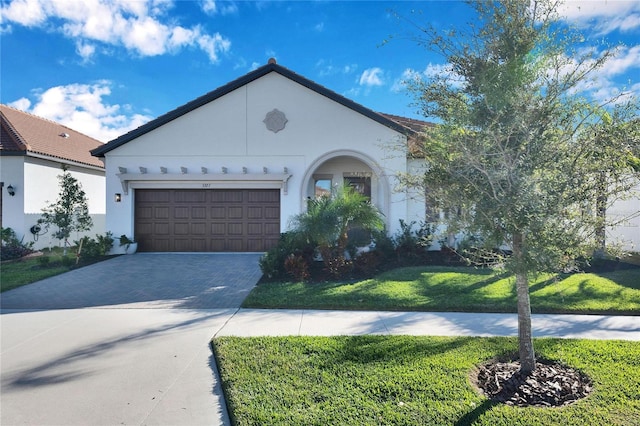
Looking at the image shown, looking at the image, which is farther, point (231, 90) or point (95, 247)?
point (231, 90)

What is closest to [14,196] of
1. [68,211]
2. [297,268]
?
[68,211]

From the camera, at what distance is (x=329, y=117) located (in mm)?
13719

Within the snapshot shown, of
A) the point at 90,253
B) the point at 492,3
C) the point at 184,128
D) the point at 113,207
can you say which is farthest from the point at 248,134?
the point at 492,3

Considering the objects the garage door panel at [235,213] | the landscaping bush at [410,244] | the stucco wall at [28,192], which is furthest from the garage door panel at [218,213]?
the landscaping bush at [410,244]

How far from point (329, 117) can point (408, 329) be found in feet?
32.3

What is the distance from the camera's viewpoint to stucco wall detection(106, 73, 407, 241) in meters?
13.7

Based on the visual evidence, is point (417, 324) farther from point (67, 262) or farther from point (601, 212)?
point (67, 262)

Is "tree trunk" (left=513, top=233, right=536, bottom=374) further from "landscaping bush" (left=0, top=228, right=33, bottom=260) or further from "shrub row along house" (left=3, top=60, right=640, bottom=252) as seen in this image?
"landscaping bush" (left=0, top=228, right=33, bottom=260)

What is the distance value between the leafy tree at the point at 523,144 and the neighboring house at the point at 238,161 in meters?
9.49

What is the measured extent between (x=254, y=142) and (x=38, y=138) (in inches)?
449

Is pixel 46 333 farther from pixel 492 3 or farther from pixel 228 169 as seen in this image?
pixel 228 169

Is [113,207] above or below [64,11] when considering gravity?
below

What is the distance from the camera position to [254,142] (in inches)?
542

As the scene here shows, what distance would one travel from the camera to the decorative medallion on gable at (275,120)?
13.7 m
